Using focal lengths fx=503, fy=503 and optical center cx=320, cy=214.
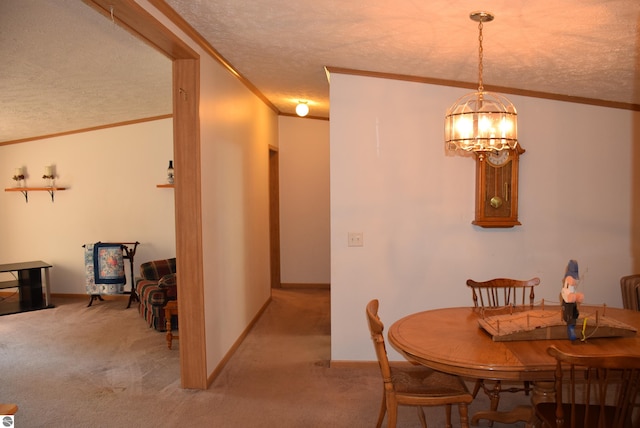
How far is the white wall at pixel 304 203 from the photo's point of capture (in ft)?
23.1

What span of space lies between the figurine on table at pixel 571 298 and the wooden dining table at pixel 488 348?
81 mm

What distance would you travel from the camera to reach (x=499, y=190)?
3.81 m

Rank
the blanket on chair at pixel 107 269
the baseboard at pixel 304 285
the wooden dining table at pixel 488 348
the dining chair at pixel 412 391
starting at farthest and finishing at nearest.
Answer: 1. the baseboard at pixel 304 285
2. the blanket on chair at pixel 107 269
3. the dining chair at pixel 412 391
4. the wooden dining table at pixel 488 348

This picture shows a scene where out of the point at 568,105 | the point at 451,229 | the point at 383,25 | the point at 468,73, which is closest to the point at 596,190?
the point at 568,105

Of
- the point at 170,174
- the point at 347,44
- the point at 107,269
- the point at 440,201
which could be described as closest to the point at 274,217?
the point at 170,174

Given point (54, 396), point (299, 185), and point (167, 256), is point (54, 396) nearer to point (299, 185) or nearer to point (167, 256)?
point (167, 256)

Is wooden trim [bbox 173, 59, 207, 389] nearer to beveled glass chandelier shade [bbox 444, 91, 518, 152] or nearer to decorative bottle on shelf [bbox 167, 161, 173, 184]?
beveled glass chandelier shade [bbox 444, 91, 518, 152]

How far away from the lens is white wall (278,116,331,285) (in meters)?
7.05

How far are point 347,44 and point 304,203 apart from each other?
13.4 feet

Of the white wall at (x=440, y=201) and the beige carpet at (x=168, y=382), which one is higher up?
the white wall at (x=440, y=201)

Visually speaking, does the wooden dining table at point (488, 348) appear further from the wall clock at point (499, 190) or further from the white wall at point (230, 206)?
the white wall at point (230, 206)

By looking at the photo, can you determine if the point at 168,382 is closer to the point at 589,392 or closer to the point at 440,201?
the point at 440,201

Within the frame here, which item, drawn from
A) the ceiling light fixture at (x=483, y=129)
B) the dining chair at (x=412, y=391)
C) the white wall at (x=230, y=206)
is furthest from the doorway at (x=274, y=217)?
the ceiling light fixture at (x=483, y=129)

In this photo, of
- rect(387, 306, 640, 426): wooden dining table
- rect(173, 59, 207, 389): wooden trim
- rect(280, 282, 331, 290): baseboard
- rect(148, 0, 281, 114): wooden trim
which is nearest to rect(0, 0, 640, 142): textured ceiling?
rect(148, 0, 281, 114): wooden trim
